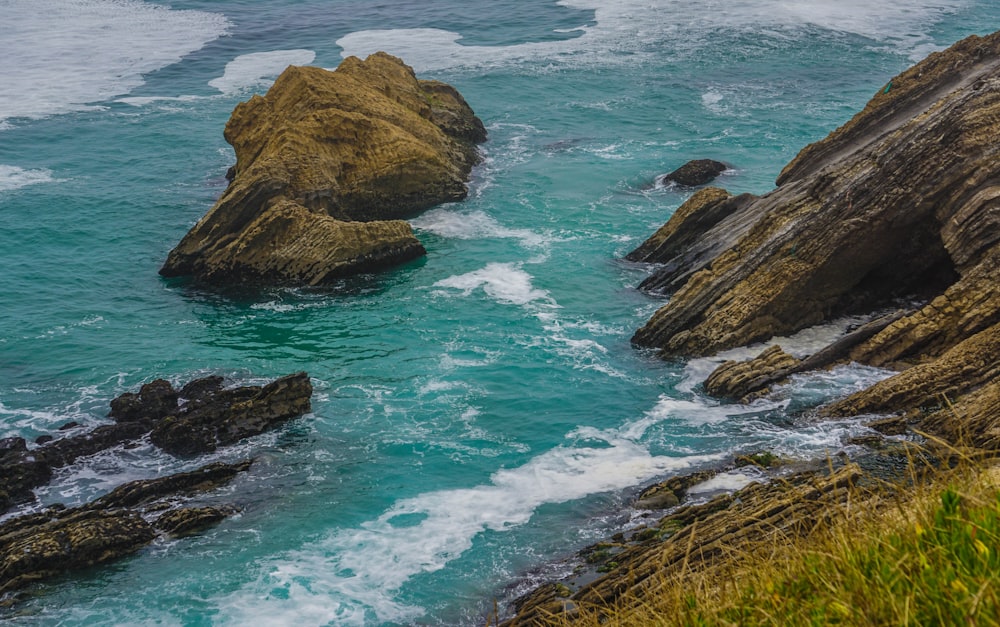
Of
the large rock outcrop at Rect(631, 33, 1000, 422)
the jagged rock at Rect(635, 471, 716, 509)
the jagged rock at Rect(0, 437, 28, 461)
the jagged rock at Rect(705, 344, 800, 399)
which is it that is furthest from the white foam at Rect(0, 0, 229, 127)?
the jagged rock at Rect(635, 471, 716, 509)

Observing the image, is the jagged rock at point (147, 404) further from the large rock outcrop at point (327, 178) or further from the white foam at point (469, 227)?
the white foam at point (469, 227)

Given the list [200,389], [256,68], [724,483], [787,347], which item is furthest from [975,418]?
[256,68]

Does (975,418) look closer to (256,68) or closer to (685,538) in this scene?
(685,538)

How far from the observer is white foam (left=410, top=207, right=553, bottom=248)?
35.5 m

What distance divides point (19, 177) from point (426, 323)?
24287 millimetres

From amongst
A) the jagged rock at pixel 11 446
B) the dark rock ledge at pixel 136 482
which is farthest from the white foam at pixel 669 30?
the jagged rock at pixel 11 446

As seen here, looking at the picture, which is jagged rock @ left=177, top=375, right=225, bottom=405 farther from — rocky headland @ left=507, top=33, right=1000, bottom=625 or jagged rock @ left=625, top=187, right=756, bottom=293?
jagged rock @ left=625, top=187, right=756, bottom=293

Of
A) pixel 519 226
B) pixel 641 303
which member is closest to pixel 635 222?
pixel 519 226

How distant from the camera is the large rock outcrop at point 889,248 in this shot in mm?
20562

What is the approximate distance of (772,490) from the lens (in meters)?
15.8

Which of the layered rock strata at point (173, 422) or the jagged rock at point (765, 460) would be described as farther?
the layered rock strata at point (173, 422)

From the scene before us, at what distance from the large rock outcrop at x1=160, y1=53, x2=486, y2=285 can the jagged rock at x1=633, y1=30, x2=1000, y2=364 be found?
460 inches

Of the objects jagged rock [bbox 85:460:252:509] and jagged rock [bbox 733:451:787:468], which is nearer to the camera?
jagged rock [bbox 733:451:787:468]

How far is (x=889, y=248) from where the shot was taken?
956 inches
